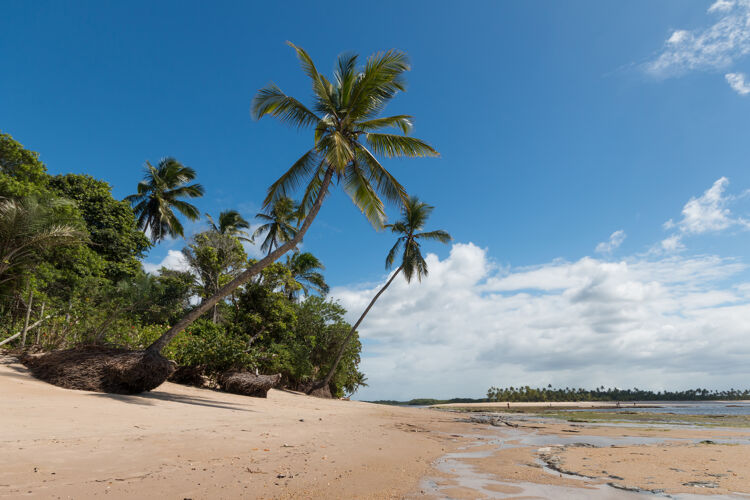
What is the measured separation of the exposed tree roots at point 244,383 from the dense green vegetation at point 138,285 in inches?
24.4

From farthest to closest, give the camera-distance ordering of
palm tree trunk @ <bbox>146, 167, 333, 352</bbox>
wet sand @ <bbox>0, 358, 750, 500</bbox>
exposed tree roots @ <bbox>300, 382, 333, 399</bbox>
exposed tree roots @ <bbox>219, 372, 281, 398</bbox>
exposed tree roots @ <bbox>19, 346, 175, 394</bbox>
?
exposed tree roots @ <bbox>300, 382, 333, 399</bbox> → exposed tree roots @ <bbox>219, 372, 281, 398</bbox> → palm tree trunk @ <bbox>146, 167, 333, 352</bbox> → exposed tree roots @ <bbox>19, 346, 175, 394</bbox> → wet sand @ <bbox>0, 358, 750, 500</bbox>

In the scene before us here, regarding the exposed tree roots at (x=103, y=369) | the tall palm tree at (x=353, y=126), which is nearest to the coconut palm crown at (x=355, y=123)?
the tall palm tree at (x=353, y=126)

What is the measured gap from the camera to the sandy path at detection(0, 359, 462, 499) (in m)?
2.99

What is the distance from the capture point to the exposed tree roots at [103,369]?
27.5ft

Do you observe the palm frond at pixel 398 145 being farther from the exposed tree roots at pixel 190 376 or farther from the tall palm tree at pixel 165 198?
the tall palm tree at pixel 165 198

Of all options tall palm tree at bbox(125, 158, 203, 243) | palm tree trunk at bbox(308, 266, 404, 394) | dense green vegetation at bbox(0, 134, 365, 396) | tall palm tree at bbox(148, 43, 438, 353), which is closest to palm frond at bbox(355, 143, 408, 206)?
tall palm tree at bbox(148, 43, 438, 353)

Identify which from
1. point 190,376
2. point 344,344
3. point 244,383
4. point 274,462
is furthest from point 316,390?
point 274,462

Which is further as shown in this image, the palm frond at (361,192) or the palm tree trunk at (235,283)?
the palm frond at (361,192)

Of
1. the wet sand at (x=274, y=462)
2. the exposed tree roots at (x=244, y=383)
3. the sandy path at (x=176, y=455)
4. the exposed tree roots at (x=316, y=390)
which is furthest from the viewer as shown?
the exposed tree roots at (x=316, y=390)

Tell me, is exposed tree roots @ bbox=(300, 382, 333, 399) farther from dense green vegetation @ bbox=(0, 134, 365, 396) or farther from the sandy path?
the sandy path

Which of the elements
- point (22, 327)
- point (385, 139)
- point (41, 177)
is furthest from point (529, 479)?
point (41, 177)

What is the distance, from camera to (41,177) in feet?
54.0

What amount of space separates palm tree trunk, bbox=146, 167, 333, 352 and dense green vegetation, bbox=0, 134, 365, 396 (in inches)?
96.9

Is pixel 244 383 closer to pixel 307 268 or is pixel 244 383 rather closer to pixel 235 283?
pixel 235 283
